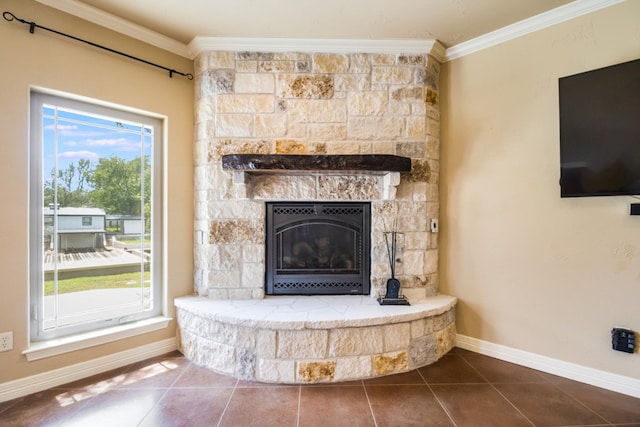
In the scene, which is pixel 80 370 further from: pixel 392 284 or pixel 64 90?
pixel 392 284

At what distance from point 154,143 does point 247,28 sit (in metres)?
1.20

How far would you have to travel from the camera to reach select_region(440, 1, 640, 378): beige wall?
6.30 feet

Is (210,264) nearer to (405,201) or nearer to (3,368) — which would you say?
(3,368)

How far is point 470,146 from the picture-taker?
2496 millimetres

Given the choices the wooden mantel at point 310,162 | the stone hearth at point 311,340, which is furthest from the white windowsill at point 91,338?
the wooden mantel at point 310,162

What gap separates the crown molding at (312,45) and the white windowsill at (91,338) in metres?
2.30

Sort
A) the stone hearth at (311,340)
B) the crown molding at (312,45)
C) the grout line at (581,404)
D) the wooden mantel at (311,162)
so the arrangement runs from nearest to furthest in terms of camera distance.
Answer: the grout line at (581,404)
the stone hearth at (311,340)
the wooden mantel at (311,162)
the crown molding at (312,45)

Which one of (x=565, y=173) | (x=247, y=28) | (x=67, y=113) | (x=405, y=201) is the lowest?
(x=405, y=201)

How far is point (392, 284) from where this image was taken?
2.36 m

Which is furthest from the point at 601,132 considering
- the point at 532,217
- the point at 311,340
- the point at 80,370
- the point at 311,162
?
the point at 80,370

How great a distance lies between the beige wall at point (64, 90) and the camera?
179 cm

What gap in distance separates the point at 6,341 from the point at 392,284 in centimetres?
258

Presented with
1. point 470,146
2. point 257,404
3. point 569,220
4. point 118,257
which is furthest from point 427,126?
point 118,257

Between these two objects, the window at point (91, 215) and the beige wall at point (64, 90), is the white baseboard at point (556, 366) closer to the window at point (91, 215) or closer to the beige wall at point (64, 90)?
the beige wall at point (64, 90)
